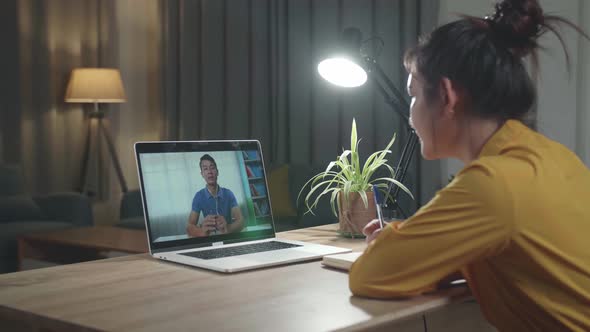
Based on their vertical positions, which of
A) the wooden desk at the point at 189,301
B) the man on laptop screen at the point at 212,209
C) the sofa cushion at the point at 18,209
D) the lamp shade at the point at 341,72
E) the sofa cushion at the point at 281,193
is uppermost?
the lamp shade at the point at 341,72

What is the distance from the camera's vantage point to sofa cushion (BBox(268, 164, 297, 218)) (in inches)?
162

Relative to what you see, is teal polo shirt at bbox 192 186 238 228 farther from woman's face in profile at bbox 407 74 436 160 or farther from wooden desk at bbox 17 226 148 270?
wooden desk at bbox 17 226 148 270

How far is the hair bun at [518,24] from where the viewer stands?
3.93ft

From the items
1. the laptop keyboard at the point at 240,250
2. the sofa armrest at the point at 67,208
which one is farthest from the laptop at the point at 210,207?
the sofa armrest at the point at 67,208

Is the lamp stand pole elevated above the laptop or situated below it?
below

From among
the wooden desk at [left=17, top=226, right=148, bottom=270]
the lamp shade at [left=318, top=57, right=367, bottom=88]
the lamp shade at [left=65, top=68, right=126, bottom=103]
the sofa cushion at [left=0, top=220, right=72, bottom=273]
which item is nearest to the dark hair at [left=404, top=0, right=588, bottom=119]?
the lamp shade at [left=318, top=57, right=367, bottom=88]

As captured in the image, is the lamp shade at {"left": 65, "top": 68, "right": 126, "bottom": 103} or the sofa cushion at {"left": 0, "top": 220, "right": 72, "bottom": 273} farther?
the lamp shade at {"left": 65, "top": 68, "right": 126, "bottom": 103}

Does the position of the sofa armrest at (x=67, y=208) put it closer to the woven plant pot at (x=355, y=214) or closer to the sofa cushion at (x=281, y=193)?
the sofa cushion at (x=281, y=193)

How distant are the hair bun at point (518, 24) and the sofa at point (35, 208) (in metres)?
3.41

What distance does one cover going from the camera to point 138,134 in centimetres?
563


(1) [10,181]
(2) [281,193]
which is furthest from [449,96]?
(1) [10,181]

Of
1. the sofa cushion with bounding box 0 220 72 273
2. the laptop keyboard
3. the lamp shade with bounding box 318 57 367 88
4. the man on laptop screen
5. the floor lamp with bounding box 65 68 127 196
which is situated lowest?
the sofa cushion with bounding box 0 220 72 273

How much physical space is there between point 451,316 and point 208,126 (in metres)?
3.97

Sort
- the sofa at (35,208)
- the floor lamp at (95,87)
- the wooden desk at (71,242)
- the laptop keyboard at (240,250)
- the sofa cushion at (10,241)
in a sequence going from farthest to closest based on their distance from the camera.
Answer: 1. the floor lamp at (95,87)
2. the sofa at (35,208)
3. the sofa cushion at (10,241)
4. the wooden desk at (71,242)
5. the laptop keyboard at (240,250)
